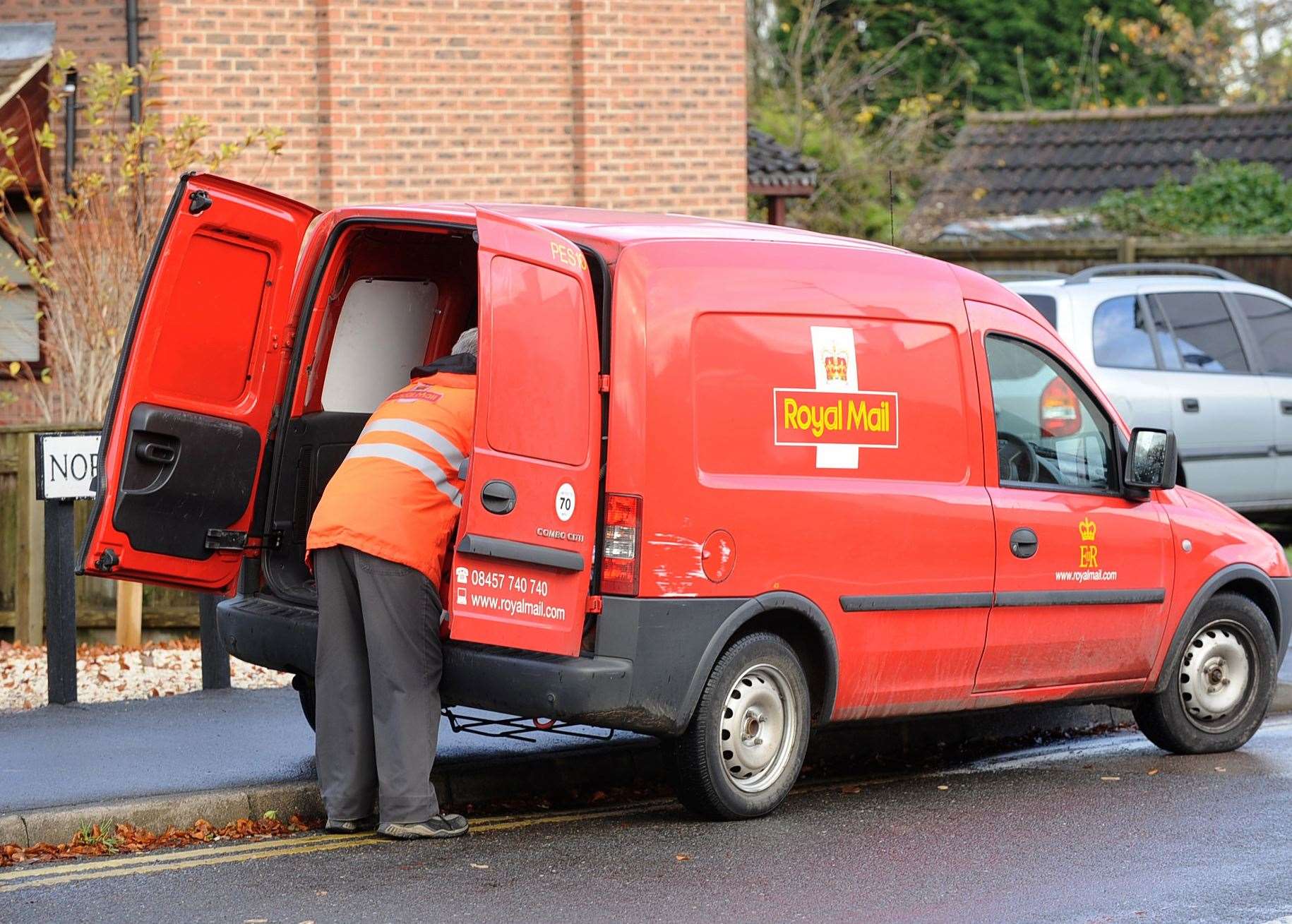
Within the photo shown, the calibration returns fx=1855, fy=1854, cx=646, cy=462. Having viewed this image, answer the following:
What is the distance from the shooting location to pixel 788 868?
19.6 feet

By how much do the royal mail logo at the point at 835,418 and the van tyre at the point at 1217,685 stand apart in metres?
2.01

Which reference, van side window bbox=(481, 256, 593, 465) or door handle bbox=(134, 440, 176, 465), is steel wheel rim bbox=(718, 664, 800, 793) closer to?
van side window bbox=(481, 256, 593, 465)

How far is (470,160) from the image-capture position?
15.0 m

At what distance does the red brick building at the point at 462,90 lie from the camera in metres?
14.2

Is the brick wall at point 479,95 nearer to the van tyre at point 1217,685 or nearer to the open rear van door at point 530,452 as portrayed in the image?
the van tyre at point 1217,685

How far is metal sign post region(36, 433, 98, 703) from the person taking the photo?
8.30 metres

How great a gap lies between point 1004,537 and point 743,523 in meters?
1.34

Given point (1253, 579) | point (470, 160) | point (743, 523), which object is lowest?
point (1253, 579)

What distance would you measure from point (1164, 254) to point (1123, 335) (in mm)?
5496

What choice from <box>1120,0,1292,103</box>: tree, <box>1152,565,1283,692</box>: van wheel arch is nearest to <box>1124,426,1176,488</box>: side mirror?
<box>1152,565,1283,692</box>: van wheel arch

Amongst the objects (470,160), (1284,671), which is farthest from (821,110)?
(1284,671)

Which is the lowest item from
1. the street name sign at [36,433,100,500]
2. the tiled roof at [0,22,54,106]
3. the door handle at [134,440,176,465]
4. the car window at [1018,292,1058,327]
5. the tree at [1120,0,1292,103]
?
the street name sign at [36,433,100,500]

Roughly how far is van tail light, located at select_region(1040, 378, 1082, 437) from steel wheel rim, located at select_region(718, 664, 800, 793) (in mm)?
1704

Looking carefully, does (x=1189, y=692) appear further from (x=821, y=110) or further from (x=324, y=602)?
(x=821, y=110)
